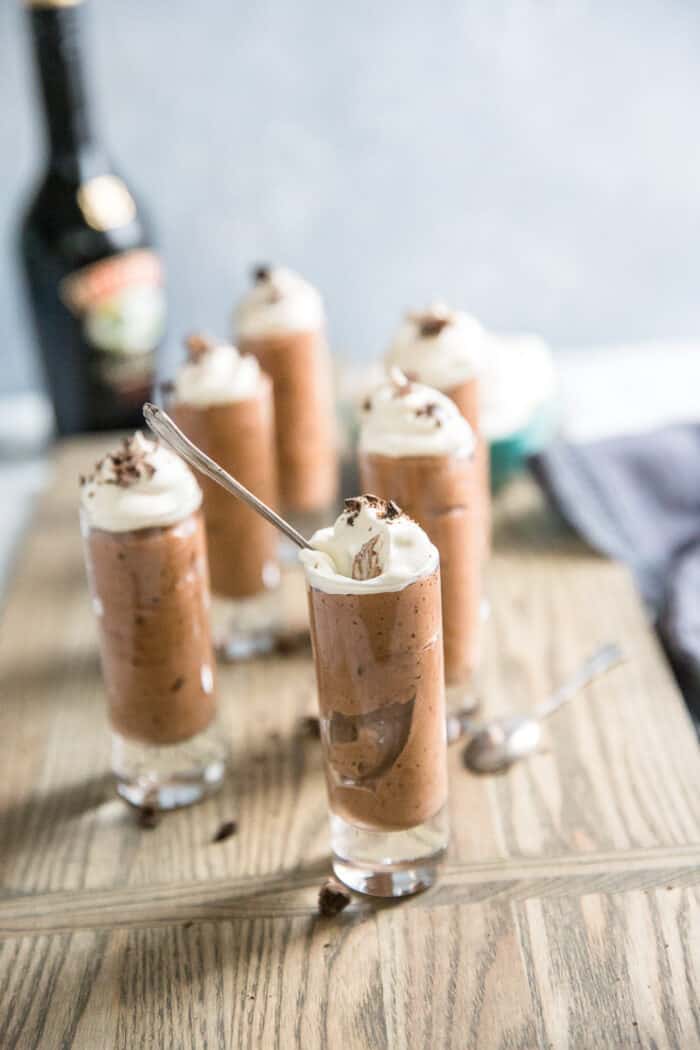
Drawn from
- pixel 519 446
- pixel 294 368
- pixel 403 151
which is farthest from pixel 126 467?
pixel 403 151

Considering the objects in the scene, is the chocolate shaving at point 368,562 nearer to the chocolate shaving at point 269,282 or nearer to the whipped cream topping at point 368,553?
the whipped cream topping at point 368,553

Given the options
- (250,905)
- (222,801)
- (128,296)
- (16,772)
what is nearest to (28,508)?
(128,296)

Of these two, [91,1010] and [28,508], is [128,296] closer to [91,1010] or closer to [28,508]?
[28,508]

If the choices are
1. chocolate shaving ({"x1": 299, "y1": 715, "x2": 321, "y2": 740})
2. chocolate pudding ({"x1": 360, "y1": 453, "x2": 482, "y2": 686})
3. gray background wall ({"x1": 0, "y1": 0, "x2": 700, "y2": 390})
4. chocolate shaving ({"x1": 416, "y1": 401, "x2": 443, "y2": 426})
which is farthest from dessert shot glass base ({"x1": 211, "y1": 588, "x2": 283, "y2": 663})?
gray background wall ({"x1": 0, "y1": 0, "x2": 700, "y2": 390})

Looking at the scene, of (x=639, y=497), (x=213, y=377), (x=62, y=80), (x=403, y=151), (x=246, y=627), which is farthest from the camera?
(x=403, y=151)

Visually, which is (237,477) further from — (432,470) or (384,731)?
(384,731)

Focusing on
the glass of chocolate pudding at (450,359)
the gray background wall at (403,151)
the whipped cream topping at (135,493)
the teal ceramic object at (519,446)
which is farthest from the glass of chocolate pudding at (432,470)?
Answer: the gray background wall at (403,151)
